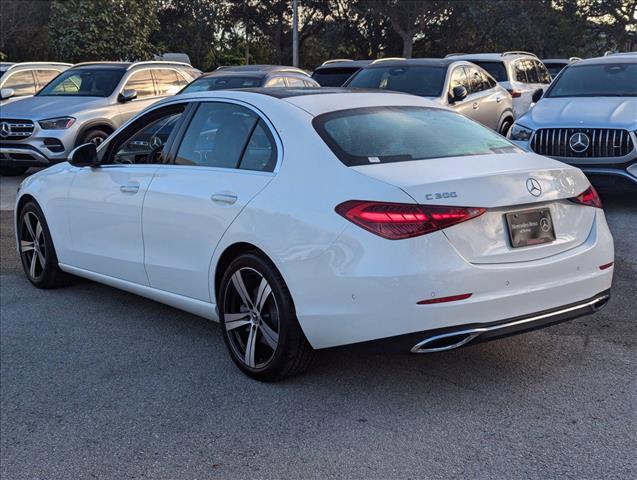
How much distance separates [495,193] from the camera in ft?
13.2

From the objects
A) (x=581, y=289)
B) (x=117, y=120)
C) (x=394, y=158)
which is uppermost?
(x=394, y=158)

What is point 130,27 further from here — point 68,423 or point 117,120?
point 68,423

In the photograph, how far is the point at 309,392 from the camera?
4426 mm

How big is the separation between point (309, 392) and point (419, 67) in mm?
8701

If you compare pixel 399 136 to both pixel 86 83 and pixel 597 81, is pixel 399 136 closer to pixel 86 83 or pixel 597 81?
pixel 597 81

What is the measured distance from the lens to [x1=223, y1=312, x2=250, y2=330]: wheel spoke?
4.66 m

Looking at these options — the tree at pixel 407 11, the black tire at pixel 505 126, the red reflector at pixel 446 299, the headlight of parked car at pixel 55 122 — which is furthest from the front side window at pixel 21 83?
the tree at pixel 407 11

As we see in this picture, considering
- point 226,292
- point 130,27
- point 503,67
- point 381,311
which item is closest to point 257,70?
point 503,67

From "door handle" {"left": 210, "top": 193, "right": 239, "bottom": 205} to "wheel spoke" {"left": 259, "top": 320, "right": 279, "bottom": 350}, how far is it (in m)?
0.71

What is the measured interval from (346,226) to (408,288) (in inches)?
17.0

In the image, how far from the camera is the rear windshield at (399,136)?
14.5 feet

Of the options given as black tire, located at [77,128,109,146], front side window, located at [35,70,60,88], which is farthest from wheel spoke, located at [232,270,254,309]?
front side window, located at [35,70,60,88]

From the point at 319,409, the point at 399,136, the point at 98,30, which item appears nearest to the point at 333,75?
the point at 399,136

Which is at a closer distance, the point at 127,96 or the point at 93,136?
the point at 93,136
